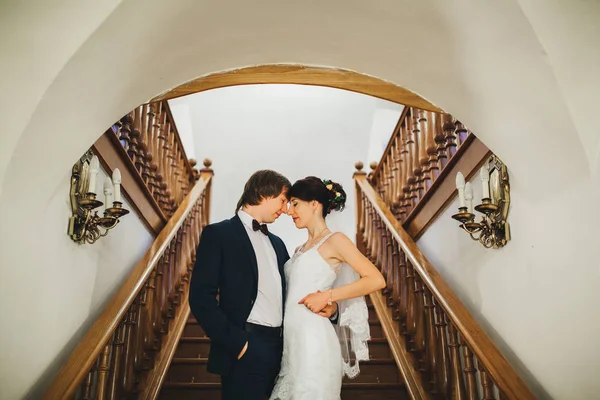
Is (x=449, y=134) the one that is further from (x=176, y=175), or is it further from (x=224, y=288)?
(x=176, y=175)

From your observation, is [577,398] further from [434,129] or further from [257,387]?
[434,129]

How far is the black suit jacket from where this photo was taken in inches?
100

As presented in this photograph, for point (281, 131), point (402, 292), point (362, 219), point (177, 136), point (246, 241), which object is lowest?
point (402, 292)

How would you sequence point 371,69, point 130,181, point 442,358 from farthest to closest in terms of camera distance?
A: 1. point 130,181
2. point 442,358
3. point 371,69

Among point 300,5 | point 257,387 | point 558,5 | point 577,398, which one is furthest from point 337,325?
point 558,5

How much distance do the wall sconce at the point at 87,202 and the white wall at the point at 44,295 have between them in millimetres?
39

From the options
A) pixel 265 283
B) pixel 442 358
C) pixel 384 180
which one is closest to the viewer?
pixel 265 283

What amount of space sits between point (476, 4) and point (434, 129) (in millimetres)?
2306

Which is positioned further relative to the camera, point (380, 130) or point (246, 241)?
point (380, 130)

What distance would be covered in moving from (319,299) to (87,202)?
1.18 meters

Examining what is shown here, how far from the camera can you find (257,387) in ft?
8.48

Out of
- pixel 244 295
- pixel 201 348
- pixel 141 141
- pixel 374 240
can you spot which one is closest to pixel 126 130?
pixel 141 141

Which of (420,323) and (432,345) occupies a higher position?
(420,323)

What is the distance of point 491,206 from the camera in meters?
Answer: 2.86
